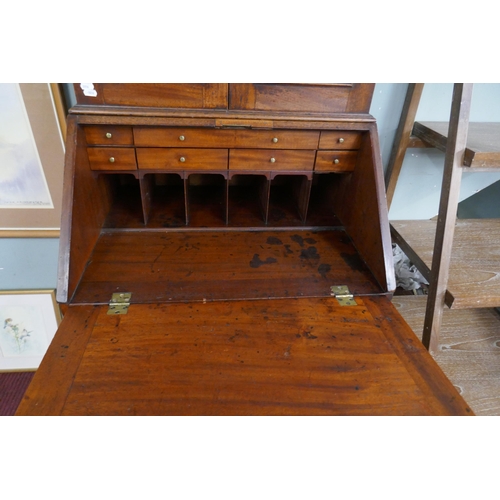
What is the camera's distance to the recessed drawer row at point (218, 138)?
42.8 inches

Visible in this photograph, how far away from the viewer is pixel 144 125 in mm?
1067

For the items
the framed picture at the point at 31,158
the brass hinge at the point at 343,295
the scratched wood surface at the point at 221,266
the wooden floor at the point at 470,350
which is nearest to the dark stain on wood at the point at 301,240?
the scratched wood surface at the point at 221,266

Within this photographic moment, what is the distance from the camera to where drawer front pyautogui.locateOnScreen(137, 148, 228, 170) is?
1.13 m

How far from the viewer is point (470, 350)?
1458 millimetres

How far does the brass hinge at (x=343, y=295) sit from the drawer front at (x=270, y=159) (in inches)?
16.7

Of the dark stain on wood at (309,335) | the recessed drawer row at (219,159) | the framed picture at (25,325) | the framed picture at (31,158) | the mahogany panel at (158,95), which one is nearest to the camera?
the dark stain on wood at (309,335)

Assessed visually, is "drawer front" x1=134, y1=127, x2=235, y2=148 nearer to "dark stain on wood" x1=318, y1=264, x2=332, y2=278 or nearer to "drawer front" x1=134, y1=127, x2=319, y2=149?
"drawer front" x1=134, y1=127, x2=319, y2=149

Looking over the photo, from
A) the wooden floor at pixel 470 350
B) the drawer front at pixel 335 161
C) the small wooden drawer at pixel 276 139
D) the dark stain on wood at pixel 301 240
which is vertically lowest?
the wooden floor at pixel 470 350

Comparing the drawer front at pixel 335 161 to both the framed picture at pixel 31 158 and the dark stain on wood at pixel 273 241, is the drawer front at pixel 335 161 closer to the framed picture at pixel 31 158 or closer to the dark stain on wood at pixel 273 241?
the dark stain on wood at pixel 273 241

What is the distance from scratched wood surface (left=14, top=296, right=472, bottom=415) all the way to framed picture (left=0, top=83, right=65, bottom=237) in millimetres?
898

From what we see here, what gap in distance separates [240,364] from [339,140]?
0.79m

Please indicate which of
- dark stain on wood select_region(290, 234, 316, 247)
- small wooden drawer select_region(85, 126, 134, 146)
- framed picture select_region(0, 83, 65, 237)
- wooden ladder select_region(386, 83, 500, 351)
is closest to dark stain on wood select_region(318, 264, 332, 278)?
dark stain on wood select_region(290, 234, 316, 247)
